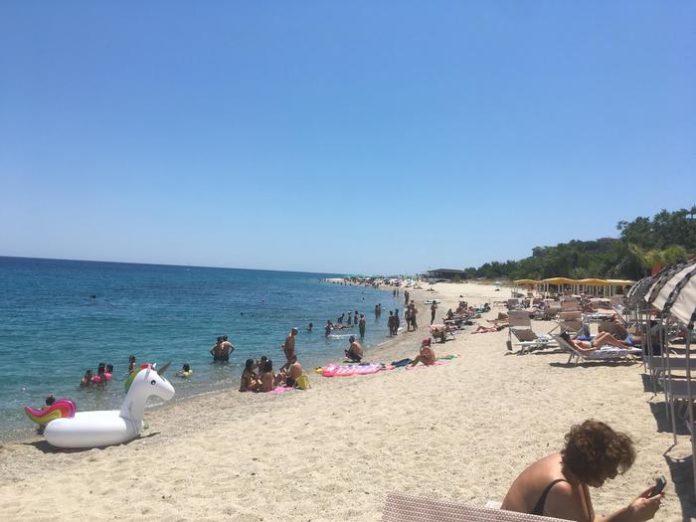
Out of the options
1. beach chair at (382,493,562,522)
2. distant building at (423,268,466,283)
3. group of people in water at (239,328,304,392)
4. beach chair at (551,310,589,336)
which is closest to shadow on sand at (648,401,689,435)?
beach chair at (382,493,562,522)

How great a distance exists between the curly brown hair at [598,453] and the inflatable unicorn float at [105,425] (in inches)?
279

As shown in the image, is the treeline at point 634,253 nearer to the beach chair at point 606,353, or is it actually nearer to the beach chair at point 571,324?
the beach chair at point 571,324

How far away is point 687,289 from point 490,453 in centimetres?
275

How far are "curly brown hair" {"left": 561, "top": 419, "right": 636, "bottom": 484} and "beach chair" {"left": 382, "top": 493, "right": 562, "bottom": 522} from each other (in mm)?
270

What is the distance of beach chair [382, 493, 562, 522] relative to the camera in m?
2.13

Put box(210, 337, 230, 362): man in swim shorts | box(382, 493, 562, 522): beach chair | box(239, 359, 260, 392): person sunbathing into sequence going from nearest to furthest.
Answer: box(382, 493, 562, 522): beach chair < box(239, 359, 260, 392): person sunbathing < box(210, 337, 230, 362): man in swim shorts

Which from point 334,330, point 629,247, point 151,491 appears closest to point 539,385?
point 151,491

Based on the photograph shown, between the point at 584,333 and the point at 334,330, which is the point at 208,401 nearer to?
the point at 584,333

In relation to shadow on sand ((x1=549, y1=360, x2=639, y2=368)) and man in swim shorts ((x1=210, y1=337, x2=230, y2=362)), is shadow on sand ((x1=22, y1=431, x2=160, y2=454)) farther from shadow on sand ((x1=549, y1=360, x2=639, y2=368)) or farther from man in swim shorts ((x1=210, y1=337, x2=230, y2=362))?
man in swim shorts ((x1=210, y1=337, x2=230, y2=362))

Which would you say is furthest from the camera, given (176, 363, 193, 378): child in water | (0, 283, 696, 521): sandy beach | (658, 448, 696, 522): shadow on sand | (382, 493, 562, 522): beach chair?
(176, 363, 193, 378): child in water

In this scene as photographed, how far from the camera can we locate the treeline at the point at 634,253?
4230cm

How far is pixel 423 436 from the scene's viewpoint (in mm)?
6230

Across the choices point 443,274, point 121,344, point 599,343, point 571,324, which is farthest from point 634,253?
point 443,274

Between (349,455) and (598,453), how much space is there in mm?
4056
